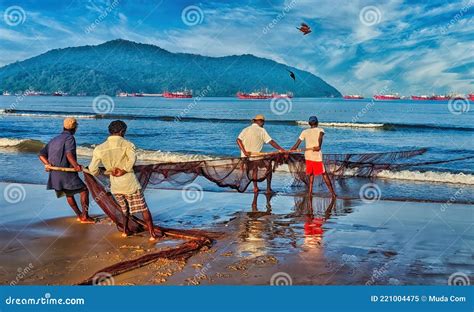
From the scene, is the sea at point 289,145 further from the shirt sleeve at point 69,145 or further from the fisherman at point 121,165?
the fisherman at point 121,165

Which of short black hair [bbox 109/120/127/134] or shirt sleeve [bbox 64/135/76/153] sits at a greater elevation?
short black hair [bbox 109/120/127/134]

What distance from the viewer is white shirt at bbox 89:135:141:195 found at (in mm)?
7016

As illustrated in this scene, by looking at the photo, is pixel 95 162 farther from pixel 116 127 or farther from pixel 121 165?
pixel 116 127

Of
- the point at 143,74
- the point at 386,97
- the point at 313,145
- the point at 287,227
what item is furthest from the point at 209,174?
the point at 143,74

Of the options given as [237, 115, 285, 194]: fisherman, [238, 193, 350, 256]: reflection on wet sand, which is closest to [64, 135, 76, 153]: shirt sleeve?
[238, 193, 350, 256]: reflection on wet sand

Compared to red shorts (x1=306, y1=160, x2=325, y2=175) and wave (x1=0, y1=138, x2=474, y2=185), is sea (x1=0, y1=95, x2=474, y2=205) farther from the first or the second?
red shorts (x1=306, y1=160, x2=325, y2=175)

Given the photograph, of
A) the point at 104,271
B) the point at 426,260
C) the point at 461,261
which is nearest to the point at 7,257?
the point at 104,271

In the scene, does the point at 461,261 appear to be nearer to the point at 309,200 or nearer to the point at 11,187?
the point at 309,200

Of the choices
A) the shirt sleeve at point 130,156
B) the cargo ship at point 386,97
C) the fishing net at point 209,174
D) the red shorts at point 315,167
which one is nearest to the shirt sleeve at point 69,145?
the fishing net at point 209,174

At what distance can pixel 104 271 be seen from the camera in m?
5.64

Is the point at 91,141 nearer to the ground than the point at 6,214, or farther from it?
farther from it

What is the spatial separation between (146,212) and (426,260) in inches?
150

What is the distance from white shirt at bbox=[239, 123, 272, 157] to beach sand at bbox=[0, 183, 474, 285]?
119 centimetres

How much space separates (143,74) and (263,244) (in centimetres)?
15862
